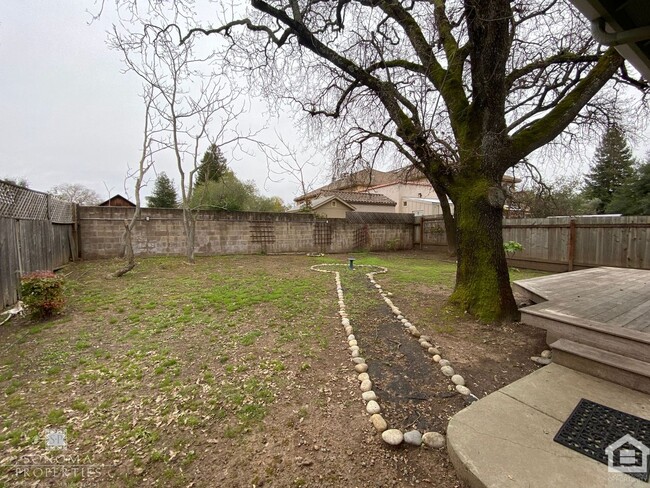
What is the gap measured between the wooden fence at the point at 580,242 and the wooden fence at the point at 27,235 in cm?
1087

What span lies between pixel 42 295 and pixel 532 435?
15.6 ft

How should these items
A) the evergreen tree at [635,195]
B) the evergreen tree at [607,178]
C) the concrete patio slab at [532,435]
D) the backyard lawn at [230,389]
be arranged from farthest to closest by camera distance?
the evergreen tree at [607,178] → the evergreen tree at [635,195] → the backyard lawn at [230,389] → the concrete patio slab at [532,435]

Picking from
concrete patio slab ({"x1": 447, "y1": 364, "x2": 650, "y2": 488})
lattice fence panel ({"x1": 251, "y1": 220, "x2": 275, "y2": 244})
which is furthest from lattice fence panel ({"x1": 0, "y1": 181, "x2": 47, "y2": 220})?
concrete patio slab ({"x1": 447, "y1": 364, "x2": 650, "y2": 488})

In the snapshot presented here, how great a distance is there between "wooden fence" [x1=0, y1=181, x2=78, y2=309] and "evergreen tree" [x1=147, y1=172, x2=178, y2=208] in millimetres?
10912

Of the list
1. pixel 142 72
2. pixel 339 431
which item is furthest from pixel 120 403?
pixel 142 72

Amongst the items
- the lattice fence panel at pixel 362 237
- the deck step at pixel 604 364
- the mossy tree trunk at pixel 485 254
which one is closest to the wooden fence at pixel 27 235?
the mossy tree trunk at pixel 485 254

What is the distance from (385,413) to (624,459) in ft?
3.55

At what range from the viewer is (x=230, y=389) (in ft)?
6.42

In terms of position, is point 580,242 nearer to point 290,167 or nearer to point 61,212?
point 290,167

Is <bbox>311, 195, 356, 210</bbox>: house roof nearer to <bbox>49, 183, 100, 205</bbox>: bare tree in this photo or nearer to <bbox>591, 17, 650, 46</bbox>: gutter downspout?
<bbox>591, 17, 650, 46</bbox>: gutter downspout

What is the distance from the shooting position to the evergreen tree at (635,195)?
13.4 meters

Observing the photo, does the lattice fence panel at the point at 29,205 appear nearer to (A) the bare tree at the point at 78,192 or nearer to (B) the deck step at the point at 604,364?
(B) the deck step at the point at 604,364

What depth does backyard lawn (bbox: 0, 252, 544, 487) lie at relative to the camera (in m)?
1.35

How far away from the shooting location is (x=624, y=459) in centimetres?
118
